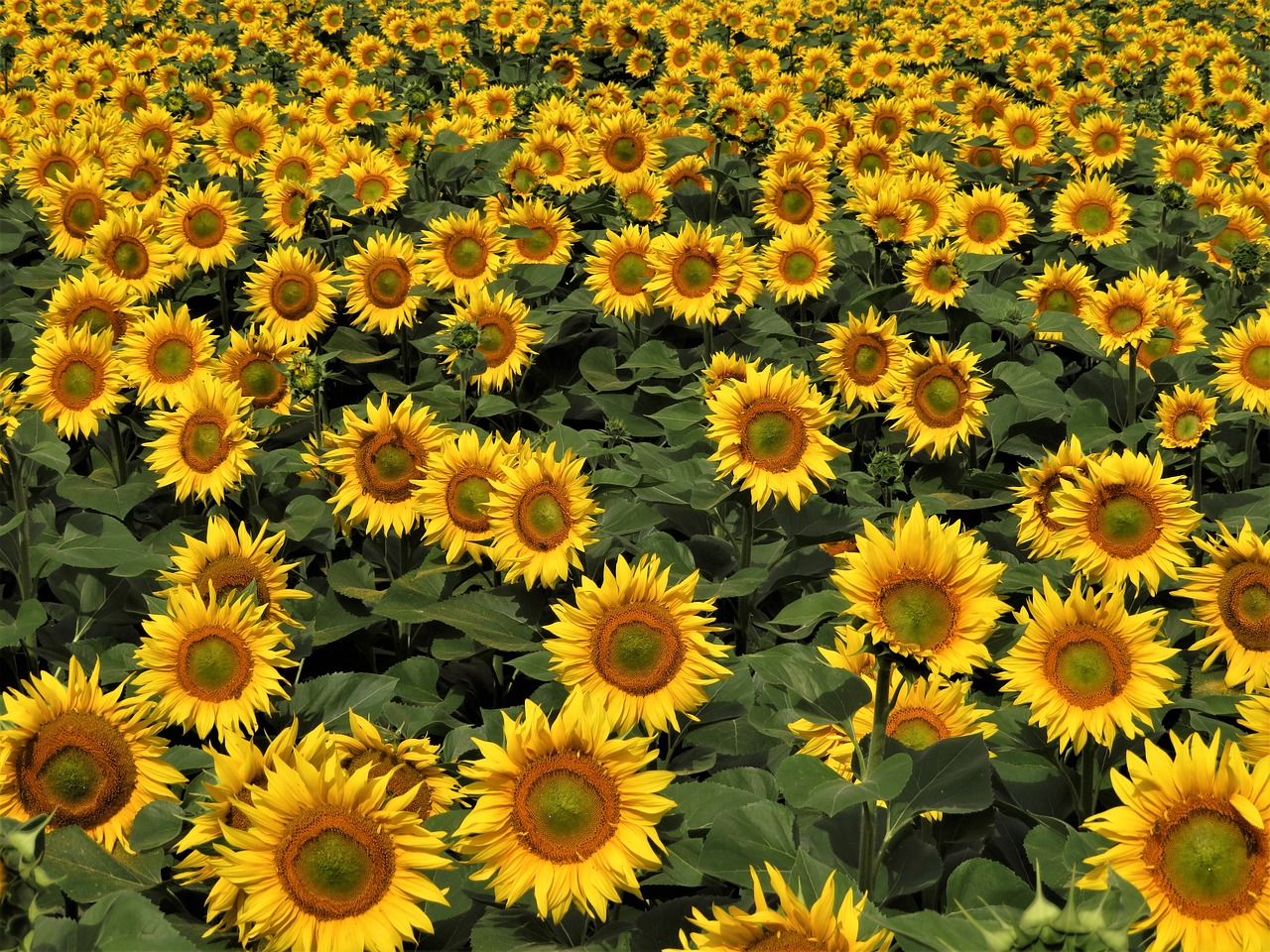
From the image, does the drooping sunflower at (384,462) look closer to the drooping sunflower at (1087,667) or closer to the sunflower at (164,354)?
the sunflower at (164,354)

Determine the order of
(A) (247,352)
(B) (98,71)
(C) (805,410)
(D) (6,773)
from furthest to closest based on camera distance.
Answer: (B) (98,71), (A) (247,352), (C) (805,410), (D) (6,773)

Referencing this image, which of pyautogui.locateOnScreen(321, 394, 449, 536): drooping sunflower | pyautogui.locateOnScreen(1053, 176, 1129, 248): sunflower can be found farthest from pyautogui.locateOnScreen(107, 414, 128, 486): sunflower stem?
pyautogui.locateOnScreen(1053, 176, 1129, 248): sunflower

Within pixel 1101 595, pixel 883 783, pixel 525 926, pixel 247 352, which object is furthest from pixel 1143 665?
pixel 247 352

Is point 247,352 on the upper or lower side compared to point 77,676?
lower

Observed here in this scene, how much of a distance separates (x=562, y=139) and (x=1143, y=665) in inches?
226

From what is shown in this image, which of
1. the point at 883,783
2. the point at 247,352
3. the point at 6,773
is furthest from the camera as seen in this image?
the point at 247,352

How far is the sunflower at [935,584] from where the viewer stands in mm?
2562

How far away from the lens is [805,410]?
12.0ft

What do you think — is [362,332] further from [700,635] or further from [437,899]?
[437,899]

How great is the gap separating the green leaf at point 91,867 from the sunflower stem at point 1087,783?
2.51 m

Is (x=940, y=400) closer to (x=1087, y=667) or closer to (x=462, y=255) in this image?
(x=1087, y=667)

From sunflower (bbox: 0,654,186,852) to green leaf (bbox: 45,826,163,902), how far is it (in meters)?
0.05

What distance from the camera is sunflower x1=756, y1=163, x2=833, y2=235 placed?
647 centimetres

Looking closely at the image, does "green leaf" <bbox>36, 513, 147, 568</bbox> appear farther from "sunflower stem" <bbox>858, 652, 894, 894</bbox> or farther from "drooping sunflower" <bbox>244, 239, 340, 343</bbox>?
"sunflower stem" <bbox>858, 652, 894, 894</bbox>
